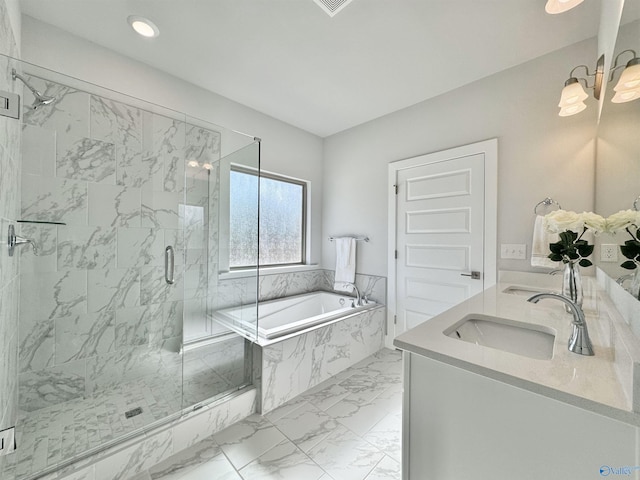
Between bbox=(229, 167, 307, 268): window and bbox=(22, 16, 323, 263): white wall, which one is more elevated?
bbox=(22, 16, 323, 263): white wall

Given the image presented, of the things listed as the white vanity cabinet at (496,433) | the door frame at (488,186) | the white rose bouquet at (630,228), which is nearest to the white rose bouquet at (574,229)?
the white rose bouquet at (630,228)

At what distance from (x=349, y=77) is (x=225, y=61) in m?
1.01

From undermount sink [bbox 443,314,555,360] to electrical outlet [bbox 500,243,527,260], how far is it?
1251 mm

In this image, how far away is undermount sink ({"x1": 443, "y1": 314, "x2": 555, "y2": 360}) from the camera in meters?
1.02

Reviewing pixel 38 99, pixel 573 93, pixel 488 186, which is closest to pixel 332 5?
pixel 573 93

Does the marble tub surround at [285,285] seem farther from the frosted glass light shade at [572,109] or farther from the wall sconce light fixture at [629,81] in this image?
the wall sconce light fixture at [629,81]

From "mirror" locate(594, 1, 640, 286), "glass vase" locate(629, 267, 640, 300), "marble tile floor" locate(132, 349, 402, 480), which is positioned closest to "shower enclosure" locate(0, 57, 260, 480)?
"marble tile floor" locate(132, 349, 402, 480)

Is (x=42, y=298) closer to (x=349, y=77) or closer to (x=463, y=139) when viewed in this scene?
(x=349, y=77)

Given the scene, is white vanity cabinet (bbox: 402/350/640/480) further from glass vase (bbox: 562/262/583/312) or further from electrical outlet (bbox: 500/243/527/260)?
electrical outlet (bbox: 500/243/527/260)

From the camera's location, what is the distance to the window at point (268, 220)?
2.34m

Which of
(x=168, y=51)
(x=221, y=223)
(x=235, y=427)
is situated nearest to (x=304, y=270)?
(x=221, y=223)

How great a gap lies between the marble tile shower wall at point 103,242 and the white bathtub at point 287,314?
1.36 ft

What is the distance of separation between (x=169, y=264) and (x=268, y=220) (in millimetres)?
1179

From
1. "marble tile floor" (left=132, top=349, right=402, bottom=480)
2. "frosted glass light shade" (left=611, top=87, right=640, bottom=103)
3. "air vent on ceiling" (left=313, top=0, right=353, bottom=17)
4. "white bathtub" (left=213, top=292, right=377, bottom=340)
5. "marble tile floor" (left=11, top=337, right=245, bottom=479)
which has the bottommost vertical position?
"marble tile floor" (left=132, top=349, right=402, bottom=480)
